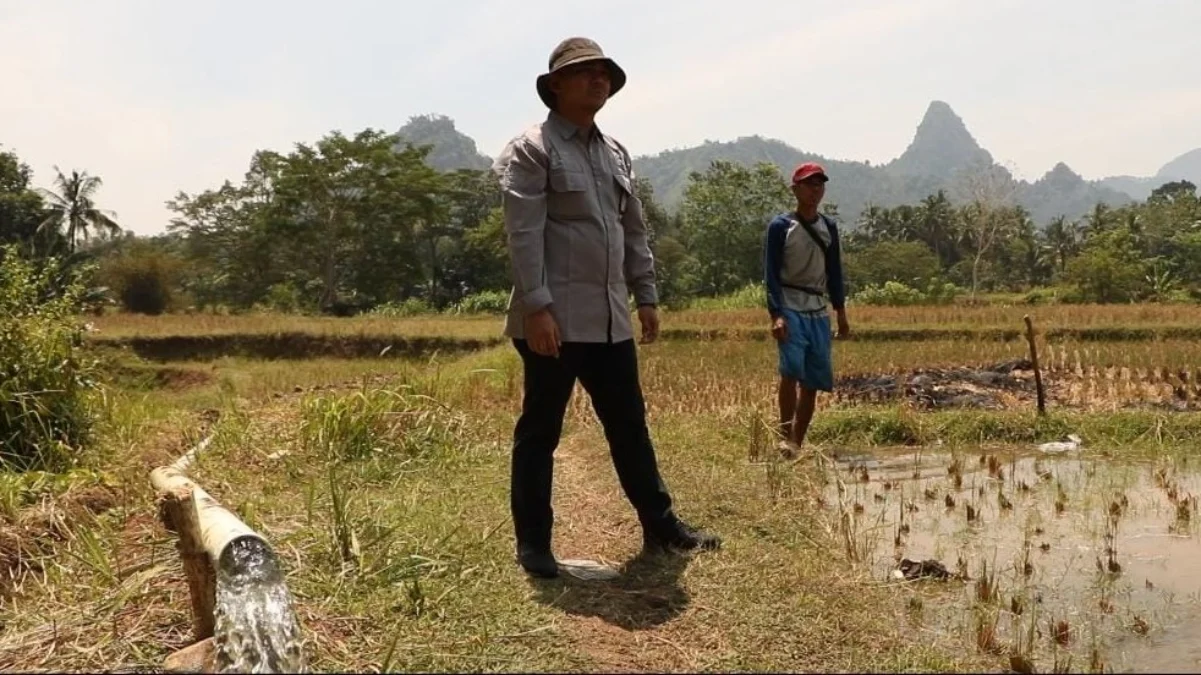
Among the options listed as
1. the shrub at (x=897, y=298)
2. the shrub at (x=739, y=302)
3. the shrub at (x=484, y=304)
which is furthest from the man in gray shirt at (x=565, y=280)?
the shrub at (x=484, y=304)

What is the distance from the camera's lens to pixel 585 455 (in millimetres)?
5262

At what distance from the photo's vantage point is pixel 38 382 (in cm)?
504

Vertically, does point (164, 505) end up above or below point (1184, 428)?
above

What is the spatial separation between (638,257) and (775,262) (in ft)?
5.60

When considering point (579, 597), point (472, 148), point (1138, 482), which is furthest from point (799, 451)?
point (472, 148)

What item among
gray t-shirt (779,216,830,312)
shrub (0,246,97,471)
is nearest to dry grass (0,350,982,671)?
shrub (0,246,97,471)

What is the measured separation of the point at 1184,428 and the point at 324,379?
10.0 metres

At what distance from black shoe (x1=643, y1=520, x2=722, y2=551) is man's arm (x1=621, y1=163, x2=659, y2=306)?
0.79 meters

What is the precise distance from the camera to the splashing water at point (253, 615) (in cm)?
206

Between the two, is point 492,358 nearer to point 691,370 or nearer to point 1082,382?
point 691,370

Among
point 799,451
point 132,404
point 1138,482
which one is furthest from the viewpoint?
point 132,404

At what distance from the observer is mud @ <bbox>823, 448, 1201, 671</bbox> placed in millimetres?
2443

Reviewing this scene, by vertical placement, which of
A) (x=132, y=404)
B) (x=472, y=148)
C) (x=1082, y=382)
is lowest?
(x=1082, y=382)

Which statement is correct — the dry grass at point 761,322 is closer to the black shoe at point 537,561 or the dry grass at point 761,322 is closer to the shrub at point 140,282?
the shrub at point 140,282
